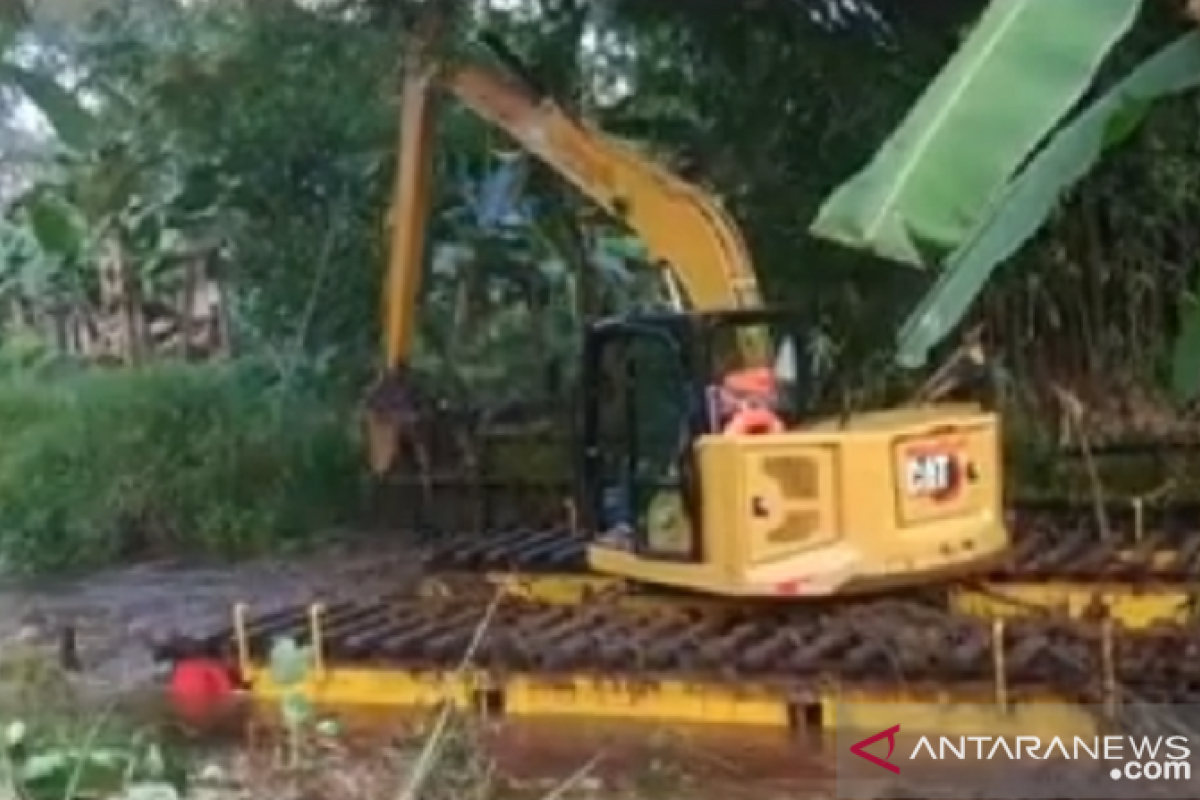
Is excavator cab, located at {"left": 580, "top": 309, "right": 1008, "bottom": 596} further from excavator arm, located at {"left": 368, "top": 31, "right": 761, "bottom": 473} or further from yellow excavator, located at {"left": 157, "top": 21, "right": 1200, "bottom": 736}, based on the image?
excavator arm, located at {"left": 368, "top": 31, "right": 761, "bottom": 473}

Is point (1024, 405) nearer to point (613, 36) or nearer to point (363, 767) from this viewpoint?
point (613, 36)

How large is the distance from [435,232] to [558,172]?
2.92m

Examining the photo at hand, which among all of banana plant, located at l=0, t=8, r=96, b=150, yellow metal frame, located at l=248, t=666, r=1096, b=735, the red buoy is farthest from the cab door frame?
banana plant, located at l=0, t=8, r=96, b=150

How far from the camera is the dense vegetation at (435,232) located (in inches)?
427

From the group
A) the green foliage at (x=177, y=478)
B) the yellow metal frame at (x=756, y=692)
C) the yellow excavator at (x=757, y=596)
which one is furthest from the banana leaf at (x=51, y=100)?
the green foliage at (x=177, y=478)

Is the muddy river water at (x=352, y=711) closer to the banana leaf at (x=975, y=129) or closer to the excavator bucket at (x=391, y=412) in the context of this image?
the excavator bucket at (x=391, y=412)

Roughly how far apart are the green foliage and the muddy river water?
0.33m

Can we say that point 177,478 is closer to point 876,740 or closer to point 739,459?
point 739,459

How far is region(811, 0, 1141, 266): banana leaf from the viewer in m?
2.95

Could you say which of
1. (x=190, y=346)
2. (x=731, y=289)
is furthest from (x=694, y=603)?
(x=190, y=346)

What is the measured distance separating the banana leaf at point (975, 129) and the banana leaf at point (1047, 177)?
9.1 inches

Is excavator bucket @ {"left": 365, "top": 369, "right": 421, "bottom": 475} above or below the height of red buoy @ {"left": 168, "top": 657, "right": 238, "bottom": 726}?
above

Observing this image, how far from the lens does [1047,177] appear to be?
134 inches

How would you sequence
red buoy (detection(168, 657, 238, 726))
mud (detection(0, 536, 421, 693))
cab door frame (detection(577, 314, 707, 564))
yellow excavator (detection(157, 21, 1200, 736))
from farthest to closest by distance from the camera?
mud (detection(0, 536, 421, 693)) < red buoy (detection(168, 657, 238, 726)) < cab door frame (detection(577, 314, 707, 564)) < yellow excavator (detection(157, 21, 1200, 736))
